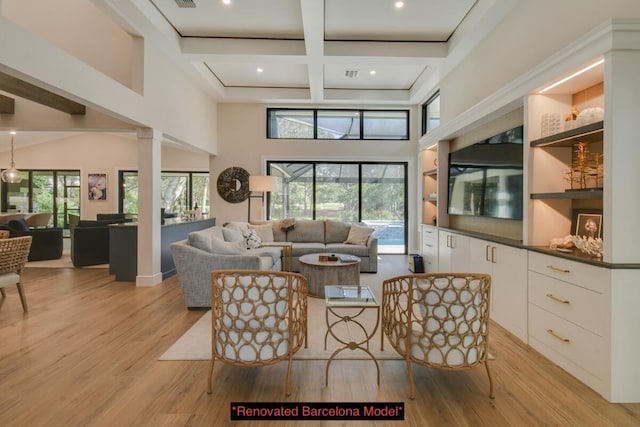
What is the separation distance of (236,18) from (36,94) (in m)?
2.70

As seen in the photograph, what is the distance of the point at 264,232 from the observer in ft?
21.0

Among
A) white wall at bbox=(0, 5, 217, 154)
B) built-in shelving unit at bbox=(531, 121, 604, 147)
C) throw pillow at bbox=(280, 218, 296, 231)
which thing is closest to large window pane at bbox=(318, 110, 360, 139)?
throw pillow at bbox=(280, 218, 296, 231)

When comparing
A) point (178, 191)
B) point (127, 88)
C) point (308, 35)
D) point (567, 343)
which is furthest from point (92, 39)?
point (567, 343)

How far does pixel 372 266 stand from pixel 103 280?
4.49m

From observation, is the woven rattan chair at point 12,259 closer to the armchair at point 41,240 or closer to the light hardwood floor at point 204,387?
the light hardwood floor at point 204,387

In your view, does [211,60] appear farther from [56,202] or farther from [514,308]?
[56,202]

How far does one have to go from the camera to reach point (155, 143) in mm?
4973

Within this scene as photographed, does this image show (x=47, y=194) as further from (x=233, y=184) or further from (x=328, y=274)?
(x=328, y=274)

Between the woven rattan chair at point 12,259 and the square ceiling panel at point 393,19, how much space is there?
4.59 metres

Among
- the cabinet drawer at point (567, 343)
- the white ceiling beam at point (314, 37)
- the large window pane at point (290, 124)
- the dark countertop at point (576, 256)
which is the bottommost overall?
the cabinet drawer at point (567, 343)

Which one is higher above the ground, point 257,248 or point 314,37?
point 314,37

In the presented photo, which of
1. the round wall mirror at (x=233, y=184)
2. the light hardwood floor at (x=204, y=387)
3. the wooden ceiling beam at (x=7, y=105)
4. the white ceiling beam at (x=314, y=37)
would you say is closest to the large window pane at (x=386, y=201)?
the white ceiling beam at (x=314, y=37)

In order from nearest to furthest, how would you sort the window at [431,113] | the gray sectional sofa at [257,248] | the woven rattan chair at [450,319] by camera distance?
the woven rattan chair at [450,319] → the gray sectional sofa at [257,248] → the window at [431,113]

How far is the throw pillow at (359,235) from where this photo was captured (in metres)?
6.10
